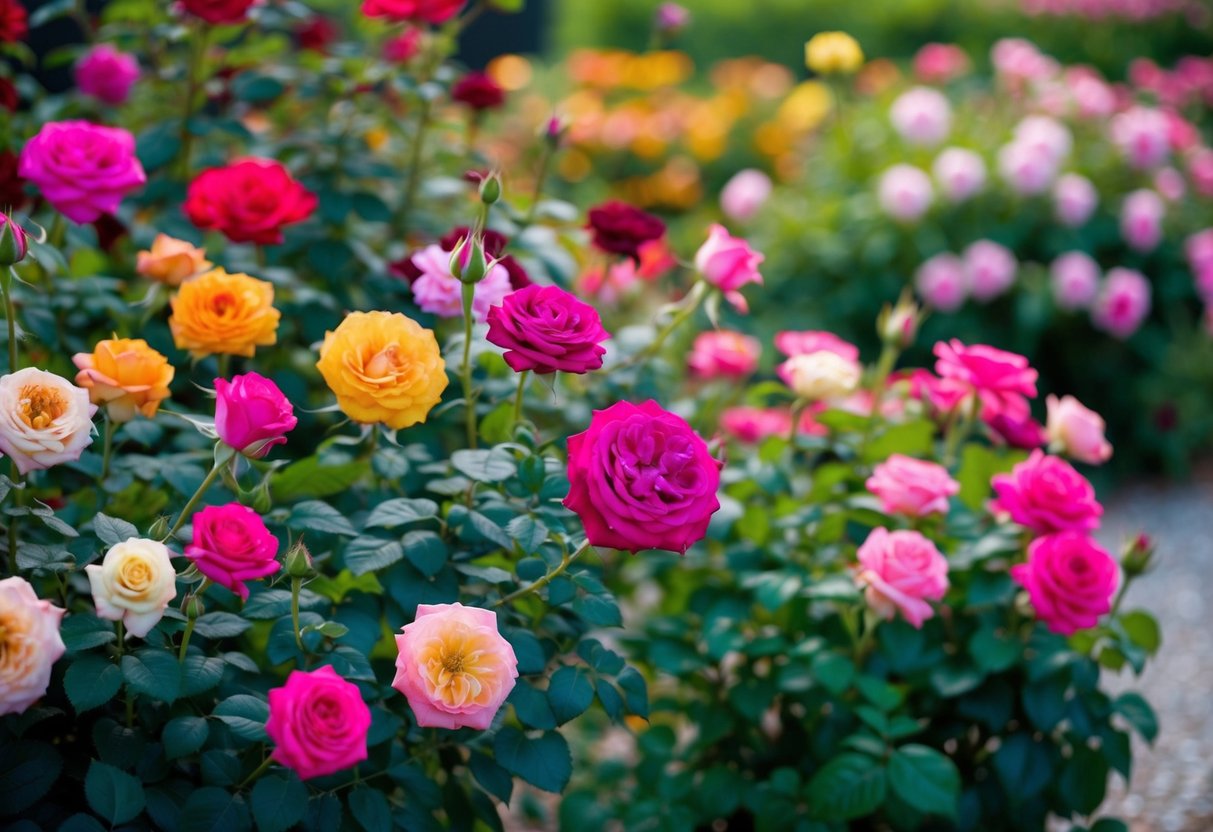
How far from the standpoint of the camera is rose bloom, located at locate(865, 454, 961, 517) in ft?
5.15

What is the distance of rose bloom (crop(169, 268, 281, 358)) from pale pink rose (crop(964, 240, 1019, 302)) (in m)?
2.70

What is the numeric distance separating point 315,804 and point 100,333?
33.4 inches

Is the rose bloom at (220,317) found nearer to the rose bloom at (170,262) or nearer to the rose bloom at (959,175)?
the rose bloom at (170,262)

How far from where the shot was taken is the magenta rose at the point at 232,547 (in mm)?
1052

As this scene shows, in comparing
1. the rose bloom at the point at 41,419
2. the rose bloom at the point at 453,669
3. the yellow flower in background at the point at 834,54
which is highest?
the rose bloom at the point at 41,419

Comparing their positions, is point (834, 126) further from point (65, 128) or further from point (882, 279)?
point (65, 128)

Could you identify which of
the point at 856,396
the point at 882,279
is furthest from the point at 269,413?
the point at 882,279

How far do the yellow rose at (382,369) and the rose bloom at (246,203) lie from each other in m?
0.37

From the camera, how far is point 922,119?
3.87 m

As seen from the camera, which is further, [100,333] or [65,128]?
[100,333]

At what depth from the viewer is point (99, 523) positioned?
1144 mm

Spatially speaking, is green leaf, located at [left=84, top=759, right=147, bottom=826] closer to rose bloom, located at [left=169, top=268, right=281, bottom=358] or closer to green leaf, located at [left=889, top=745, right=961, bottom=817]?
rose bloom, located at [left=169, top=268, right=281, bottom=358]

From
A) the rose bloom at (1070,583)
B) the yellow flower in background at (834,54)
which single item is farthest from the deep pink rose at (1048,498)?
the yellow flower in background at (834,54)

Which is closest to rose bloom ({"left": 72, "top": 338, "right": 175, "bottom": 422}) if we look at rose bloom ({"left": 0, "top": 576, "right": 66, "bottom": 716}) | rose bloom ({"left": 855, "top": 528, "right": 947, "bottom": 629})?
rose bloom ({"left": 0, "top": 576, "right": 66, "bottom": 716})
